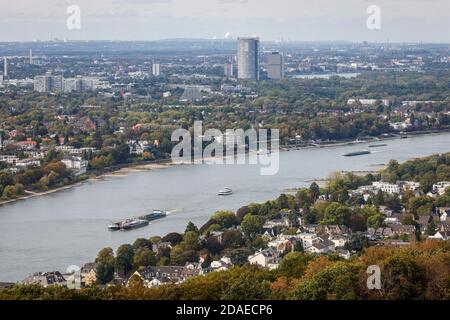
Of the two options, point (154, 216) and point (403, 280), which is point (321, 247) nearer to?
point (154, 216)

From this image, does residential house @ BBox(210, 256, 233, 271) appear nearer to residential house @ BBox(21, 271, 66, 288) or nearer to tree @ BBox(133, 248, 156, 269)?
tree @ BBox(133, 248, 156, 269)

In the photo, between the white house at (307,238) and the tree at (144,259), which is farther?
the white house at (307,238)

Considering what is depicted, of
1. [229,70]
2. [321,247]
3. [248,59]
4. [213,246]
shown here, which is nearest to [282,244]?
[321,247]

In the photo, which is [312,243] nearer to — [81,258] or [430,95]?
[81,258]

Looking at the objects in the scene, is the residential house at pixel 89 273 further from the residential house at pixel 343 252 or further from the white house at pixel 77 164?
the white house at pixel 77 164

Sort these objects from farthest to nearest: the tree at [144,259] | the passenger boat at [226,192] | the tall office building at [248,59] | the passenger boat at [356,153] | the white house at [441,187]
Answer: the tall office building at [248,59], the passenger boat at [356,153], the white house at [441,187], the passenger boat at [226,192], the tree at [144,259]

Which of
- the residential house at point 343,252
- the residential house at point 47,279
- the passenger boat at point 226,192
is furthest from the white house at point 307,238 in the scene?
the passenger boat at point 226,192

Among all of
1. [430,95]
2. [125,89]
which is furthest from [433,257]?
[125,89]
